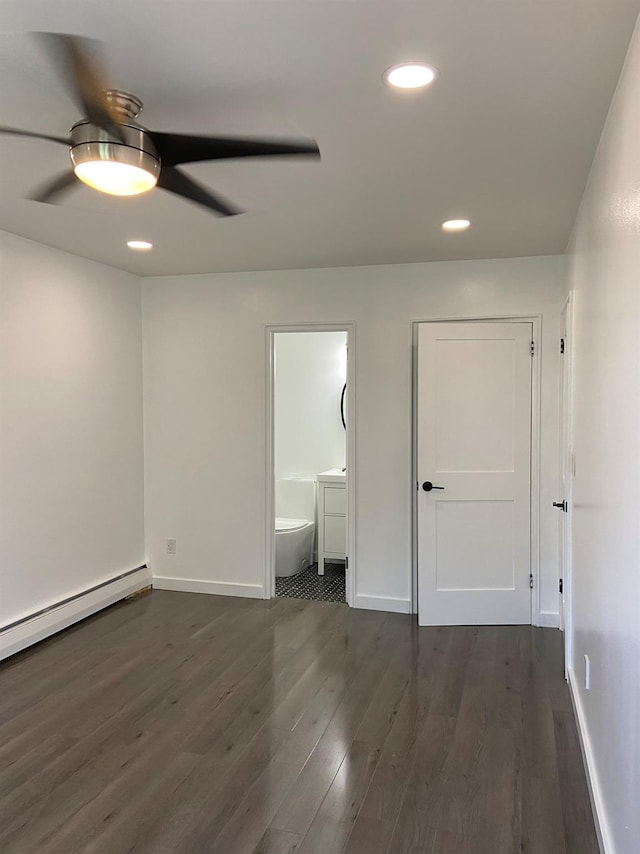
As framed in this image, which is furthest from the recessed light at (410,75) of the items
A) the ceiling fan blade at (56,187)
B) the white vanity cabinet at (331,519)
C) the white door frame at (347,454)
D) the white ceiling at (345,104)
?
the white vanity cabinet at (331,519)

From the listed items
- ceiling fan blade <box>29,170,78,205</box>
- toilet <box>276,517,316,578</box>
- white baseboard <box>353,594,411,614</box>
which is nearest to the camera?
ceiling fan blade <box>29,170,78,205</box>

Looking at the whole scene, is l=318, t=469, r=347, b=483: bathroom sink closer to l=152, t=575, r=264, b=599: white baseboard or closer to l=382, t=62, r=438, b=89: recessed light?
l=152, t=575, r=264, b=599: white baseboard

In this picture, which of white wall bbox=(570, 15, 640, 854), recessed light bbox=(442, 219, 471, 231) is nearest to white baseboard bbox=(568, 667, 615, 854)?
white wall bbox=(570, 15, 640, 854)

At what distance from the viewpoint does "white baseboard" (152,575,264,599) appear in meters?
4.79

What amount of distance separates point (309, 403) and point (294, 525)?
1.25m

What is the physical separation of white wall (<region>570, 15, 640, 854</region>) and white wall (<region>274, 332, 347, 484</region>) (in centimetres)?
336

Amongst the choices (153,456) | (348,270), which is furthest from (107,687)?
(348,270)

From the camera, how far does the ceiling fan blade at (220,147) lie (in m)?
1.80

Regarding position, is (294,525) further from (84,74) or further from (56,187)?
(84,74)

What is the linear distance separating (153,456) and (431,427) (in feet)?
7.28

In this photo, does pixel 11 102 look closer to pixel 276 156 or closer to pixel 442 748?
pixel 276 156

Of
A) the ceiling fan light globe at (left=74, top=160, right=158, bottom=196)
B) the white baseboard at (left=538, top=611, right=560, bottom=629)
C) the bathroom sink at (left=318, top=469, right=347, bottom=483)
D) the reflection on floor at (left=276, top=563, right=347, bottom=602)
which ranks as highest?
the ceiling fan light globe at (left=74, top=160, right=158, bottom=196)

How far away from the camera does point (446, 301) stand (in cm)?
434

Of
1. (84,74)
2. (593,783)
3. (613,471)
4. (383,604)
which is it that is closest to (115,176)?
(84,74)
